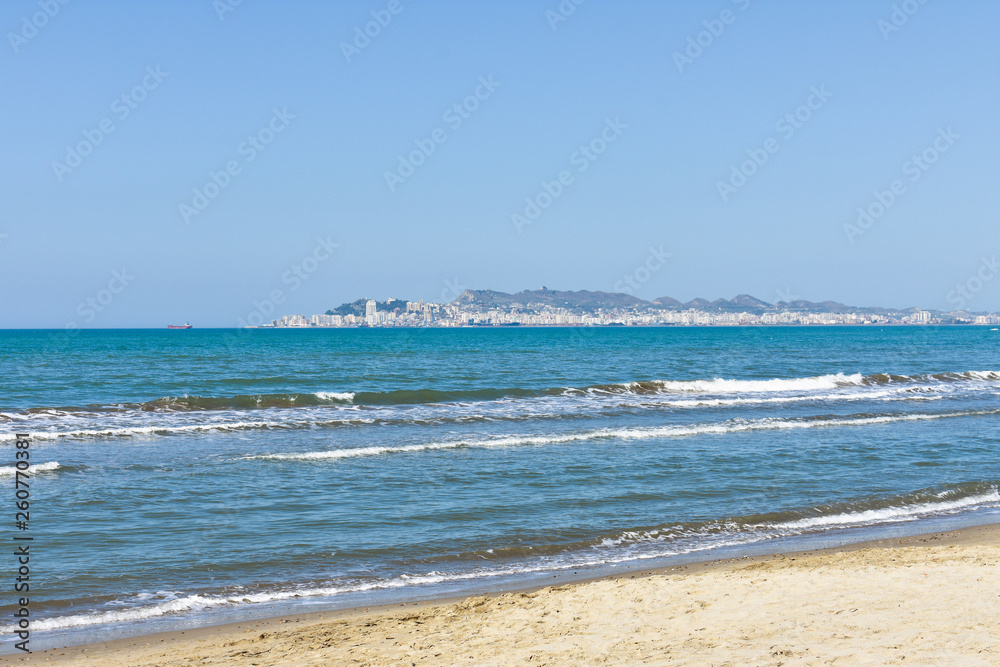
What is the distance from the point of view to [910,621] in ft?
23.4

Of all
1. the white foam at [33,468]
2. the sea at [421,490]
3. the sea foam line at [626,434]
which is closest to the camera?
the sea at [421,490]

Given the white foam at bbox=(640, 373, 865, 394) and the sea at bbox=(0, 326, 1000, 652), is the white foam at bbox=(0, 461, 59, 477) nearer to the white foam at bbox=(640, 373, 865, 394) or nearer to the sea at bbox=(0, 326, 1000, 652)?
the sea at bbox=(0, 326, 1000, 652)

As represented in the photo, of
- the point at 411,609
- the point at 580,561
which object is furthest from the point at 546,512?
the point at 411,609

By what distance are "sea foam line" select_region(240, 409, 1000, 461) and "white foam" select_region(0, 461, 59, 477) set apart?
13.0 feet

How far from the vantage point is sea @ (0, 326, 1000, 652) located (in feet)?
31.5

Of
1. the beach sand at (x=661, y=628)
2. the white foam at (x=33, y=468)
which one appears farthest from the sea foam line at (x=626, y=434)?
the beach sand at (x=661, y=628)

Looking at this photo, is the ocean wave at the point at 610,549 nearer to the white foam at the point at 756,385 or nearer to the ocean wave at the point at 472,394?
the ocean wave at the point at 472,394

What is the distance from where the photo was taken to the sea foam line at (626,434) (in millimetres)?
19016

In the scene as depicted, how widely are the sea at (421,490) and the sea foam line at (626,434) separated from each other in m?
0.16

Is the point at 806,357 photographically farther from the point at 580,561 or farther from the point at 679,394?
the point at 580,561

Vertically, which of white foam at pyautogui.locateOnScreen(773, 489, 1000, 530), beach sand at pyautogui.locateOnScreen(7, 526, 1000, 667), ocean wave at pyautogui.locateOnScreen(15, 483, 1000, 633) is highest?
beach sand at pyautogui.locateOnScreen(7, 526, 1000, 667)

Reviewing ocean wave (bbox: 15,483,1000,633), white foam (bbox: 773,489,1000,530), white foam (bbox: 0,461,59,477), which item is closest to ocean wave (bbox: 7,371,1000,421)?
white foam (bbox: 0,461,59,477)

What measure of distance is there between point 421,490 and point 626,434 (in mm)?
9251

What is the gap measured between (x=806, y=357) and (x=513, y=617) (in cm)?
6439
